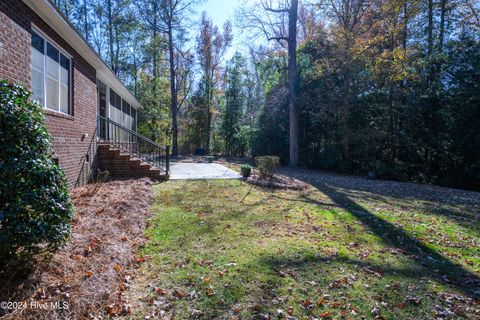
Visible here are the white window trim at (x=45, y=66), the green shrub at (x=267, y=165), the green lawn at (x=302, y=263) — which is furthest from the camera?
the green shrub at (x=267, y=165)

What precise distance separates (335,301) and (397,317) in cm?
60

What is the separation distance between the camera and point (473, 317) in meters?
2.80

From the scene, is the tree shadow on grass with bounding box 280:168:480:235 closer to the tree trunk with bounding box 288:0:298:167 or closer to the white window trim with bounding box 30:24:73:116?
the tree trunk with bounding box 288:0:298:167

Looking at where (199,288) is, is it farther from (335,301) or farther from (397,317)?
(397,317)

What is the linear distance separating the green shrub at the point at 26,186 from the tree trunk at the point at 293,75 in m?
15.4

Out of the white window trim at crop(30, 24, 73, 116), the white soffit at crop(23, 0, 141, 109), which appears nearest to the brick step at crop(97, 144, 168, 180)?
the white window trim at crop(30, 24, 73, 116)

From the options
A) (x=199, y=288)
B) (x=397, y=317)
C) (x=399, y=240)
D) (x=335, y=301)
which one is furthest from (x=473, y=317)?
(x=199, y=288)

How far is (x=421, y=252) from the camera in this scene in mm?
4500

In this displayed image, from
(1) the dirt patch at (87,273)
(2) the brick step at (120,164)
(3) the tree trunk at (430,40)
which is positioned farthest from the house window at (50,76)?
(3) the tree trunk at (430,40)

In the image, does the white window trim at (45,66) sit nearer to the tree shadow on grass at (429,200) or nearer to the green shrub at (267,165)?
the green shrub at (267,165)

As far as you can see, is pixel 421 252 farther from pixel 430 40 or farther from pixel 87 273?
pixel 430 40

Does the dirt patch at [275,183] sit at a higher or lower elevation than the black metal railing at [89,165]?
lower

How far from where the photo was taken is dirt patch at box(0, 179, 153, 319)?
244cm

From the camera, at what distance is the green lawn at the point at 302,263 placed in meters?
2.89
